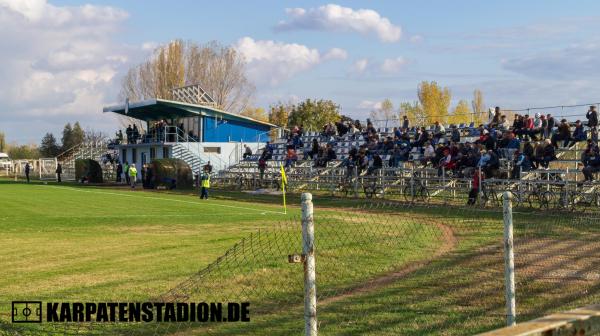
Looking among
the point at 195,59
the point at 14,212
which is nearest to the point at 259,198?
the point at 14,212

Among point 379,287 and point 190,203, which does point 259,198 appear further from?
point 379,287

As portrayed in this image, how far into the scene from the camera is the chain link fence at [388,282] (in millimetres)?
8898

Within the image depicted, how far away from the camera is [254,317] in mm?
9461

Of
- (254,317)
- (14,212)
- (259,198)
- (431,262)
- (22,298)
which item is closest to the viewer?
(254,317)

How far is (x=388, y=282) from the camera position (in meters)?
11.7

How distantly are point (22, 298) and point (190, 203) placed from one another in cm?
2051

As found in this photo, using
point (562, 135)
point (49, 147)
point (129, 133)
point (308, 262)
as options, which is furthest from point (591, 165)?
point (49, 147)

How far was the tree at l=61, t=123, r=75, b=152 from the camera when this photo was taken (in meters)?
98.5

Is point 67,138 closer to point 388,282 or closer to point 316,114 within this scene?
point 316,114

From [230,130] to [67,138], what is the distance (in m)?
48.7

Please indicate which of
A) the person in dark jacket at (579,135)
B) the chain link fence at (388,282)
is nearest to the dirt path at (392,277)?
the chain link fence at (388,282)

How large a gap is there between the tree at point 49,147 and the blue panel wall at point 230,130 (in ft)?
151

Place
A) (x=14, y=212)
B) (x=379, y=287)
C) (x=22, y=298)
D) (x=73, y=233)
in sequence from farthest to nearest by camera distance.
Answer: (x=14, y=212) < (x=73, y=233) < (x=379, y=287) < (x=22, y=298)

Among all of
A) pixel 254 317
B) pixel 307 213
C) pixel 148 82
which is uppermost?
pixel 148 82
